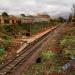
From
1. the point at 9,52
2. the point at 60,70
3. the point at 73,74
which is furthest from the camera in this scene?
the point at 9,52

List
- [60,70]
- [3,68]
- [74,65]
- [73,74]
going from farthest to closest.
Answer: [3,68], [74,65], [60,70], [73,74]

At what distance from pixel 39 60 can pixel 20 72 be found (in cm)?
405

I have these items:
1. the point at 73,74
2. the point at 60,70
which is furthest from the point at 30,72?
the point at 73,74

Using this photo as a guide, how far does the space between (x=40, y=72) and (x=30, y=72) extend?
0.83 m

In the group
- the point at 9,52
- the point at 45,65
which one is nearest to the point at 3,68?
the point at 45,65

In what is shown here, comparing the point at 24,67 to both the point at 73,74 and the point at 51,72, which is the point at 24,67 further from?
the point at 73,74

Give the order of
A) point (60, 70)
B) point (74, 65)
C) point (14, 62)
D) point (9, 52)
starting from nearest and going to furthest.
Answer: point (60, 70), point (74, 65), point (14, 62), point (9, 52)

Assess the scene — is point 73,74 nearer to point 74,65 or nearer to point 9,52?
point 74,65

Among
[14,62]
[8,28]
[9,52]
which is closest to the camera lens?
[14,62]

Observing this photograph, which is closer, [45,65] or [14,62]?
[45,65]

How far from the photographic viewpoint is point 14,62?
20.3 meters

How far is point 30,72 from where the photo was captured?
16.2 metres

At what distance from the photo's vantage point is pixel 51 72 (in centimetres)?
1528

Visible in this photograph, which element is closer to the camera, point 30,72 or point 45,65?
point 30,72
